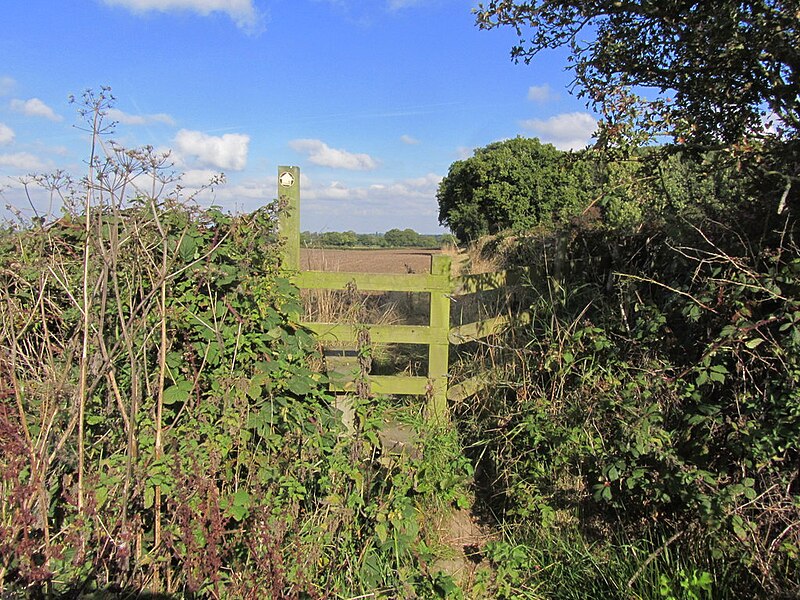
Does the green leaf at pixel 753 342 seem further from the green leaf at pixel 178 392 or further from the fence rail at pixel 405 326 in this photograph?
the green leaf at pixel 178 392

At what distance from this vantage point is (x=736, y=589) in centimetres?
267

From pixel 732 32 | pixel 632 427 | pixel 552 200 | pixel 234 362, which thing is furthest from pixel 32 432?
pixel 552 200

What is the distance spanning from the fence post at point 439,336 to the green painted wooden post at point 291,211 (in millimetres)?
1009

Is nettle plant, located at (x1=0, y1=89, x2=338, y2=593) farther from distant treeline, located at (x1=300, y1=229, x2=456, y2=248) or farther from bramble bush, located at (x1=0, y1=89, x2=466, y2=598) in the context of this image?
distant treeline, located at (x1=300, y1=229, x2=456, y2=248)

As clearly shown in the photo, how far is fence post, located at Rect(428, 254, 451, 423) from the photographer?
4152mm

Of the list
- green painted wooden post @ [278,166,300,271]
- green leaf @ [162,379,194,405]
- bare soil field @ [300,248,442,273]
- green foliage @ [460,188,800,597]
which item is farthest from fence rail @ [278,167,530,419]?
green leaf @ [162,379,194,405]

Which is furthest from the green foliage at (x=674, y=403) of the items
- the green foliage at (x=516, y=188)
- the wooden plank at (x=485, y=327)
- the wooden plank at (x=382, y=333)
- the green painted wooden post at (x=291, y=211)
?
the green foliage at (x=516, y=188)

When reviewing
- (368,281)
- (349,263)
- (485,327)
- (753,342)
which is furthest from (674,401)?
(349,263)

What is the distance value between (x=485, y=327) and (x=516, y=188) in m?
9.05

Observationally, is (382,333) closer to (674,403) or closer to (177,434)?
(177,434)

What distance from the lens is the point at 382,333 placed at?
4109mm

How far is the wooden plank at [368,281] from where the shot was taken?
4074 mm

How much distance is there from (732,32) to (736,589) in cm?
286

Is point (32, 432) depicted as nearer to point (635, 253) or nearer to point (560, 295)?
point (560, 295)
